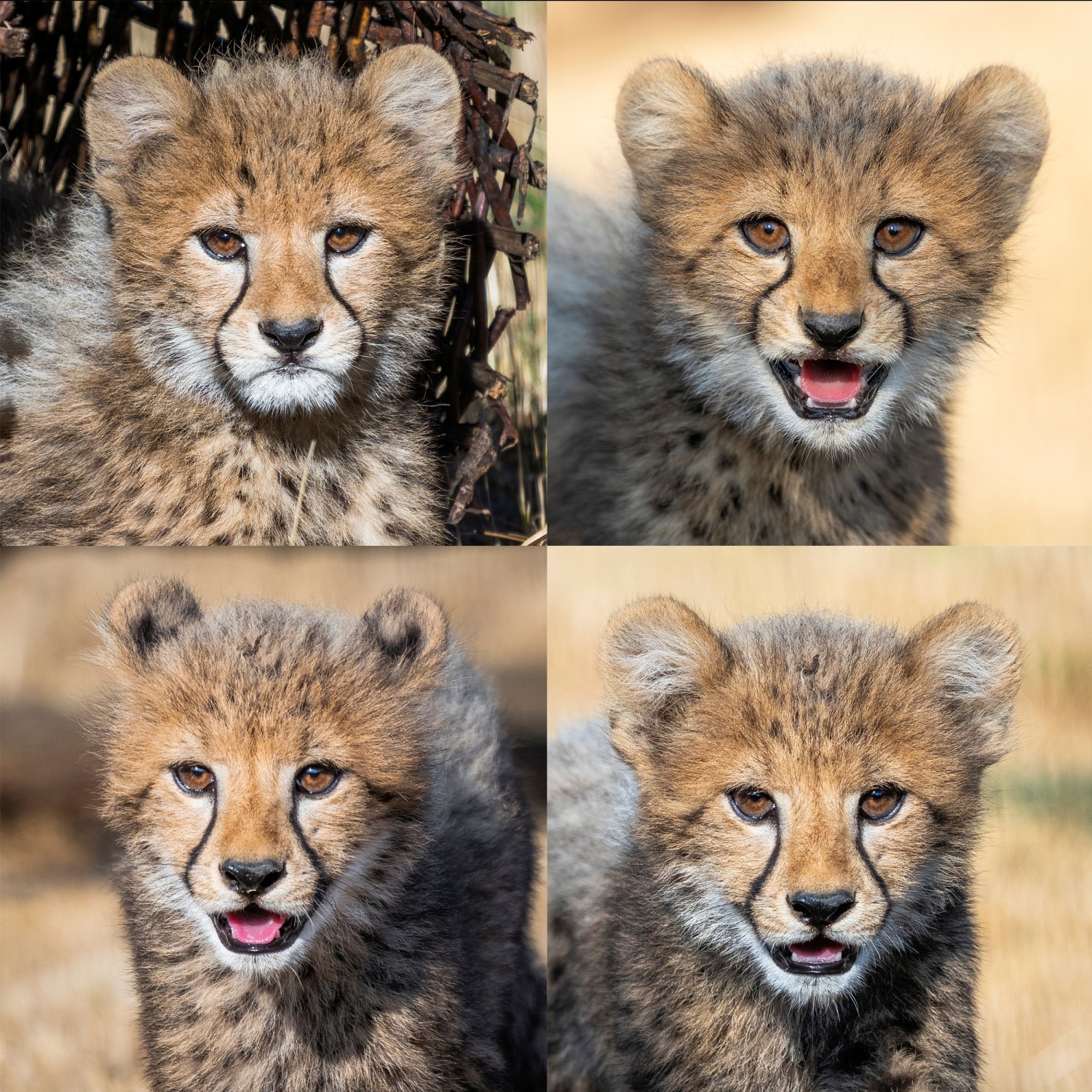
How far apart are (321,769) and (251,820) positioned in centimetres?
11

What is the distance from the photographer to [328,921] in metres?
1.58

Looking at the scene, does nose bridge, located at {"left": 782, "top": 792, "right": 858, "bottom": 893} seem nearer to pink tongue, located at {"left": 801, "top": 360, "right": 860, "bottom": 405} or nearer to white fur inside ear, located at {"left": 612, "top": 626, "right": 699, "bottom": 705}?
white fur inside ear, located at {"left": 612, "top": 626, "right": 699, "bottom": 705}

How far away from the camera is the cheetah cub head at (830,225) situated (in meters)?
1.58

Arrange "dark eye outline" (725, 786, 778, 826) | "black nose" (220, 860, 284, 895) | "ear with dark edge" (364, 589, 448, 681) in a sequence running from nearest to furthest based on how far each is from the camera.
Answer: "black nose" (220, 860, 284, 895)
"dark eye outline" (725, 786, 778, 826)
"ear with dark edge" (364, 589, 448, 681)

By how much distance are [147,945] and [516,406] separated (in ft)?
2.87

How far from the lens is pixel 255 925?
1530mm

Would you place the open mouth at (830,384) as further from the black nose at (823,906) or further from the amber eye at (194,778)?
the amber eye at (194,778)

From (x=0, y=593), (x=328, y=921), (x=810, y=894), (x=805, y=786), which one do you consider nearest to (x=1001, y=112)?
(x=805, y=786)

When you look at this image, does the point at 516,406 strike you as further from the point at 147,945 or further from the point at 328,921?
the point at 147,945

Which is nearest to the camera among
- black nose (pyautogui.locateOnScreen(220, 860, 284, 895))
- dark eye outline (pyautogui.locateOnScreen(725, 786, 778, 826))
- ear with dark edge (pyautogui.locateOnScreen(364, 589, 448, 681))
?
black nose (pyautogui.locateOnScreen(220, 860, 284, 895))

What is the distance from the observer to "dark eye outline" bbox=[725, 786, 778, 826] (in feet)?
5.22

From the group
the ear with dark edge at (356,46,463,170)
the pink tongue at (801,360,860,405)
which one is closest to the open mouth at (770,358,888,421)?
the pink tongue at (801,360,860,405)

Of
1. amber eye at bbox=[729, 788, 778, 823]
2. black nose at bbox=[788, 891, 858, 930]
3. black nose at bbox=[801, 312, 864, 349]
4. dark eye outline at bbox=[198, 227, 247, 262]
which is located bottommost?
black nose at bbox=[788, 891, 858, 930]

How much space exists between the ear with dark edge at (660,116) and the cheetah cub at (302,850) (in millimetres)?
644
